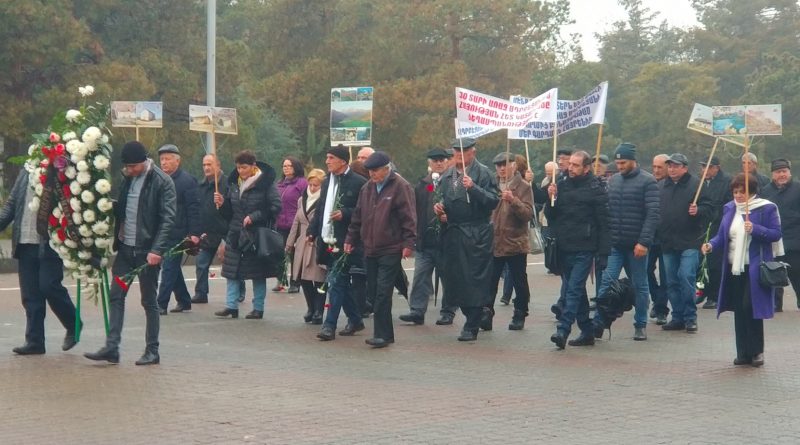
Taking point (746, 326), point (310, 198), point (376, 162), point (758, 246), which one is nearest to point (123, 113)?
point (310, 198)

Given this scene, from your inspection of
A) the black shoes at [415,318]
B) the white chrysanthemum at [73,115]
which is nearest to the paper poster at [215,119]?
the black shoes at [415,318]

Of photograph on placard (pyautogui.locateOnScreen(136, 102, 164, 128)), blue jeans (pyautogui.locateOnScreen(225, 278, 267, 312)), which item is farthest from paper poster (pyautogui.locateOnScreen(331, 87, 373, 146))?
blue jeans (pyautogui.locateOnScreen(225, 278, 267, 312))

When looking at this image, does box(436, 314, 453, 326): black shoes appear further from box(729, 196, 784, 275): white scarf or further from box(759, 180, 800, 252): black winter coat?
box(759, 180, 800, 252): black winter coat

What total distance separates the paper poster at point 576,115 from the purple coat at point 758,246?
9.70 ft

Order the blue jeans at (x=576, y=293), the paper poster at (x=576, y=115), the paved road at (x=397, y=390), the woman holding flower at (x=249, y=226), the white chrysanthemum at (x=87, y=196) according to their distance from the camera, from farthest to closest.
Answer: the paper poster at (x=576, y=115), the woman holding flower at (x=249, y=226), the blue jeans at (x=576, y=293), the white chrysanthemum at (x=87, y=196), the paved road at (x=397, y=390)

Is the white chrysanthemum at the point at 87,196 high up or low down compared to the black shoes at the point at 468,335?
up

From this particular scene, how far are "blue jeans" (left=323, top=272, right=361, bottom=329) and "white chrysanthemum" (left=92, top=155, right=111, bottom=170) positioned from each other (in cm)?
289

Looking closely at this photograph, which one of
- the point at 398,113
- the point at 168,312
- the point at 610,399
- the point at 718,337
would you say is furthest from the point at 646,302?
the point at 398,113

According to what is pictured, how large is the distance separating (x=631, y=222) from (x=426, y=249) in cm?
245

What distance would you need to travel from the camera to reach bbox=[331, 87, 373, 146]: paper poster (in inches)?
689

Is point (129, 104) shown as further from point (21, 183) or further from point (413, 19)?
point (413, 19)

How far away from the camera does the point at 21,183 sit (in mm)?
10789

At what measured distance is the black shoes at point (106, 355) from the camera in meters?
10.2

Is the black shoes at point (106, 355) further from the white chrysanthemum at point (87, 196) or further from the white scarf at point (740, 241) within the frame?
the white scarf at point (740, 241)
